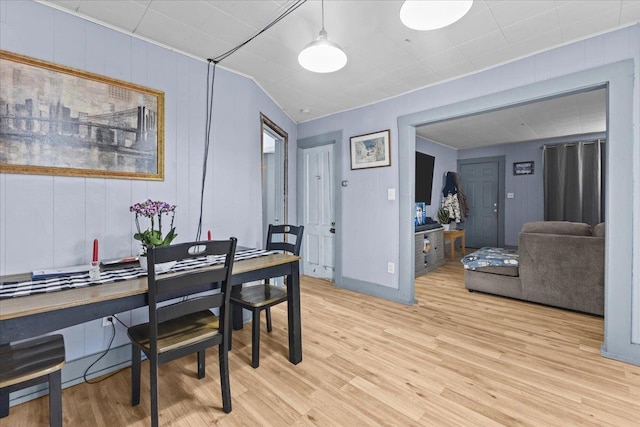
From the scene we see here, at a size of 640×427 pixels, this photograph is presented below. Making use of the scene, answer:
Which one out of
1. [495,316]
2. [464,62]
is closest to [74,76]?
[464,62]

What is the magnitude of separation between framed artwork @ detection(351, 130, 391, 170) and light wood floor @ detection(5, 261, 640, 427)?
1.84 metres

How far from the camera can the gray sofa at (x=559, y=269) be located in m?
2.90

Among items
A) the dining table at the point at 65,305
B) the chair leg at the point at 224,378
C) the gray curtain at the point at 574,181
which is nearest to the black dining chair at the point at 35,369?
the dining table at the point at 65,305

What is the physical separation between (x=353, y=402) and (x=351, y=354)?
1.76ft

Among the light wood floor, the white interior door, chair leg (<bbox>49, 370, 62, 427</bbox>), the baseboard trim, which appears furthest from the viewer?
the white interior door

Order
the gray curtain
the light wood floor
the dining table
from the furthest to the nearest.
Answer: the gray curtain → the light wood floor → the dining table

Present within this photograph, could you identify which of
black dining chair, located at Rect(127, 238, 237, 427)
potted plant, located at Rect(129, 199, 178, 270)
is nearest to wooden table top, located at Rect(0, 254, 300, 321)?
black dining chair, located at Rect(127, 238, 237, 427)

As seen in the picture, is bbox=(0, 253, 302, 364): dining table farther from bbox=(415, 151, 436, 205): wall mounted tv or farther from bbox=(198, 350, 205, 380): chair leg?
bbox=(415, 151, 436, 205): wall mounted tv

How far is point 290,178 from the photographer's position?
13.9 ft

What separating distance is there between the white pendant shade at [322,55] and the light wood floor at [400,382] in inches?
79.9

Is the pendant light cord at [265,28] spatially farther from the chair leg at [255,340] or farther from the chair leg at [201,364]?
the chair leg at [201,364]

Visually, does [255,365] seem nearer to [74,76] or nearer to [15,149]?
[15,149]

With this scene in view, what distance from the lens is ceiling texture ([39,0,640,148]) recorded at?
1.87 metres

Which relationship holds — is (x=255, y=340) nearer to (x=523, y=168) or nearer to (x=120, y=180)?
(x=120, y=180)
